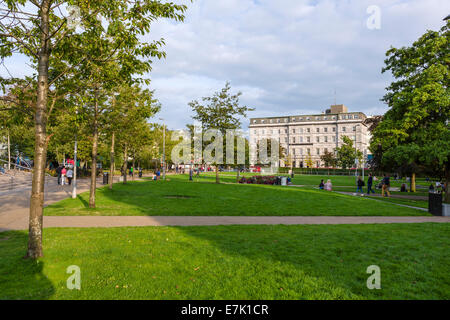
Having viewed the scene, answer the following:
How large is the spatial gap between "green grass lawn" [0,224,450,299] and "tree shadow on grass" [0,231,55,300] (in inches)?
0.6

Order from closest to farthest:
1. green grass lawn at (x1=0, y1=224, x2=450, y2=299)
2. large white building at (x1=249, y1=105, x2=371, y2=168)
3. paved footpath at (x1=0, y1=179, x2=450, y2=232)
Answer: green grass lawn at (x1=0, y1=224, x2=450, y2=299)
paved footpath at (x1=0, y1=179, x2=450, y2=232)
large white building at (x1=249, y1=105, x2=371, y2=168)

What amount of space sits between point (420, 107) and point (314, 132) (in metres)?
108

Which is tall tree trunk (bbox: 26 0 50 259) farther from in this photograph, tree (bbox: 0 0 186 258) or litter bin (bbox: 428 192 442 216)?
litter bin (bbox: 428 192 442 216)

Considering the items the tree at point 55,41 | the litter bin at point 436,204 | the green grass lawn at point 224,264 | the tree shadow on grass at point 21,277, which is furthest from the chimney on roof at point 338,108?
the tree shadow on grass at point 21,277

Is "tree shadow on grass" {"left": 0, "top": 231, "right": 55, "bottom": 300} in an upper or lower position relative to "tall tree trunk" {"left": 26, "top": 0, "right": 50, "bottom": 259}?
lower

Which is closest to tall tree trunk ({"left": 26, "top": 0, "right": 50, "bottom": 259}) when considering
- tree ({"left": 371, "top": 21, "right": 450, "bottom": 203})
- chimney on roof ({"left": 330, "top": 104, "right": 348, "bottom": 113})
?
tree ({"left": 371, "top": 21, "right": 450, "bottom": 203})

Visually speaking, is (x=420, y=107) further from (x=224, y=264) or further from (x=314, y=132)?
(x=314, y=132)

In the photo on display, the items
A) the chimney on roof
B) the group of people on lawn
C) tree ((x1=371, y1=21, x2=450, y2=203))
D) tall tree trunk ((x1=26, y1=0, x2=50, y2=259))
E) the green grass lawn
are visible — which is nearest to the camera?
the green grass lawn

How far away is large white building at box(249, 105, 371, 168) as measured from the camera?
11262cm

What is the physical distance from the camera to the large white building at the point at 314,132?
370ft

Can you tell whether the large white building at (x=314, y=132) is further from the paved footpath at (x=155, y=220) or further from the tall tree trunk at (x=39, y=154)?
the tall tree trunk at (x=39, y=154)

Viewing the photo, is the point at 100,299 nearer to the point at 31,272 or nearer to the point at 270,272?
the point at 31,272

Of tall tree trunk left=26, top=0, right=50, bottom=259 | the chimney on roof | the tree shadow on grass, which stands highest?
the chimney on roof
